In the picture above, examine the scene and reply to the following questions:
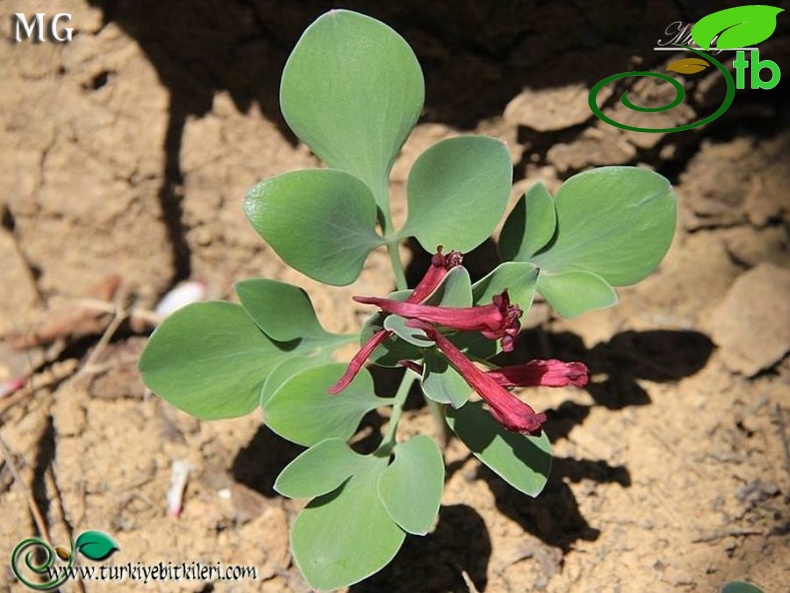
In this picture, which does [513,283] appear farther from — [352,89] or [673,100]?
[673,100]

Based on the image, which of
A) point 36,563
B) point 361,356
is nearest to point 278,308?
point 361,356

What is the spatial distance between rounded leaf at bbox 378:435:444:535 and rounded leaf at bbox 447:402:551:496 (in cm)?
6

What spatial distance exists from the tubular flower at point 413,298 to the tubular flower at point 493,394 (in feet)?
0.25

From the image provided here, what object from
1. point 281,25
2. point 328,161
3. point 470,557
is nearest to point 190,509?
point 470,557

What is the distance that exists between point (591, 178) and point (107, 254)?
47.0 inches

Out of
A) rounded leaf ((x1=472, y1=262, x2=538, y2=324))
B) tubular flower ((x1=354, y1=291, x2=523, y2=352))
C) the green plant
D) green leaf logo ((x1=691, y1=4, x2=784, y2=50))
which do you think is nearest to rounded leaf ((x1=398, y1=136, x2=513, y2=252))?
the green plant

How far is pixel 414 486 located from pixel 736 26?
121 centimetres

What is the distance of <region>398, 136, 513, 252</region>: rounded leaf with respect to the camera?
155 centimetres

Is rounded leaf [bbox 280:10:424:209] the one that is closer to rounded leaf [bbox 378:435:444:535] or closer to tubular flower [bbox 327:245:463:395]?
tubular flower [bbox 327:245:463:395]

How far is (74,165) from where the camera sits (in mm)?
2166

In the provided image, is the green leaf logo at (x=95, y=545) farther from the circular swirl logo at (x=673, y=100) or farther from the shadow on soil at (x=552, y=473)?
the circular swirl logo at (x=673, y=100)

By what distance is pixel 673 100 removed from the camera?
2.09 metres

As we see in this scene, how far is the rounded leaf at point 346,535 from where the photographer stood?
1463 millimetres

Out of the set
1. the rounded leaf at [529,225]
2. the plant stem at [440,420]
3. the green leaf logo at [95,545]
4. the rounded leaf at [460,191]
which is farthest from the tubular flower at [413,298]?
the green leaf logo at [95,545]
